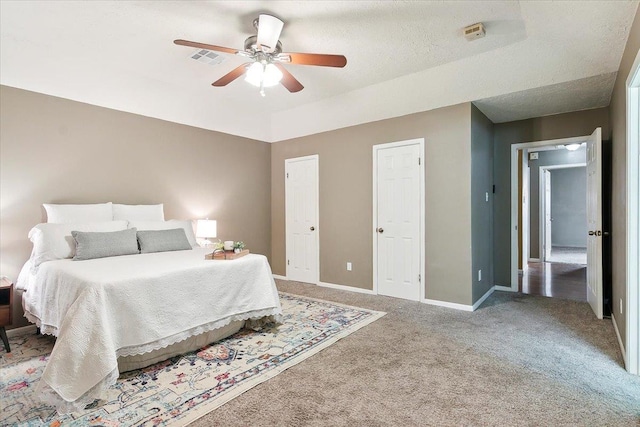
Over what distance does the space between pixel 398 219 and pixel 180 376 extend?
3.19 m

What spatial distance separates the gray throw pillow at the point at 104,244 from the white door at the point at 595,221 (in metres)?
5.05

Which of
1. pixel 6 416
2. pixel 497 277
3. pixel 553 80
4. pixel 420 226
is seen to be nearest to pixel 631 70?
pixel 553 80

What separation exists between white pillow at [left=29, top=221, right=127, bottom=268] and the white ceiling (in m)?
1.50

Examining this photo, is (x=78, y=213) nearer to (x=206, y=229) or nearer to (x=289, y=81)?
(x=206, y=229)

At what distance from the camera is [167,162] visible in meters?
4.55

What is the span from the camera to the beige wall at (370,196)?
13.2ft

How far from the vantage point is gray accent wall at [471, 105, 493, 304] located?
4055mm

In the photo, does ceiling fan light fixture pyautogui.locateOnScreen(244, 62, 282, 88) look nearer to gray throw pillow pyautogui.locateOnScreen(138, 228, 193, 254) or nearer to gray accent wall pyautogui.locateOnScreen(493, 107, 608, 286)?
gray throw pillow pyautogui.locateOnScreen(138, 228, 193, 254)

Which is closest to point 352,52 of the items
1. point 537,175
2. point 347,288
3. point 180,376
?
point 347,288


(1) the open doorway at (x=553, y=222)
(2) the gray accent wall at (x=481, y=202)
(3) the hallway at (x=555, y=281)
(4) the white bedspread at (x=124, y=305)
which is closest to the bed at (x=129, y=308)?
(4) the white bedspread at (x=124, y=305)

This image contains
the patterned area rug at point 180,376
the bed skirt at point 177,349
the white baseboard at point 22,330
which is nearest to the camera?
the patterned area rug at point 180,376

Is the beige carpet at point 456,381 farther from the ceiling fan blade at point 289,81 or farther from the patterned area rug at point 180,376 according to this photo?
the ceiling fan blade at point 289,81

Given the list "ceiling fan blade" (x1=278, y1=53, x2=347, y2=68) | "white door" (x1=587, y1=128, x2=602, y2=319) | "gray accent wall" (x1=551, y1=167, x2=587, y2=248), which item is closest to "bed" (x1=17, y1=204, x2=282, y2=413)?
"ceiling fan blade" (x1=278, y1=53, x2=347, y2=68)

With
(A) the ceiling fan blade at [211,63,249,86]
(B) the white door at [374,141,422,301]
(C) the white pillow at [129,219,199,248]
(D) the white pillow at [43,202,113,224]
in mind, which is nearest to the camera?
(A) the ceiling fan blade at [211,63,249,86]
